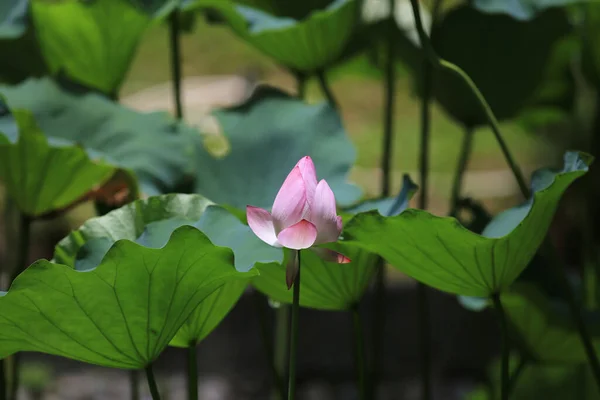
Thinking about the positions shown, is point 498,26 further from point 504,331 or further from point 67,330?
point 67,330

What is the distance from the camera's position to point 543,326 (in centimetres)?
77

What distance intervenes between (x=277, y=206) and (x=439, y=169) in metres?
2.02

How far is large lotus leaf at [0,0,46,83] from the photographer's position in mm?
939

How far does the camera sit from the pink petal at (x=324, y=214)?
19.8 inches

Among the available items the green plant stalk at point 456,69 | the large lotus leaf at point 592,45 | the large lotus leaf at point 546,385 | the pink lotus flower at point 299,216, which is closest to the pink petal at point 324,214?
the pink lotus flower at point 299,216

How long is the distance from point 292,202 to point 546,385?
2.59ft

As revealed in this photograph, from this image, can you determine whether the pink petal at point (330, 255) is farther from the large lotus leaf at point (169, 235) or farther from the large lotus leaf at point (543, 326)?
the large lotus leaf at point (543, 326)

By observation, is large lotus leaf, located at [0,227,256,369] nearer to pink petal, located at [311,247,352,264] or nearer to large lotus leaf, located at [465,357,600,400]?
pink petal, located at [311,247,352,264]

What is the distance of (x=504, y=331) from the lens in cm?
60

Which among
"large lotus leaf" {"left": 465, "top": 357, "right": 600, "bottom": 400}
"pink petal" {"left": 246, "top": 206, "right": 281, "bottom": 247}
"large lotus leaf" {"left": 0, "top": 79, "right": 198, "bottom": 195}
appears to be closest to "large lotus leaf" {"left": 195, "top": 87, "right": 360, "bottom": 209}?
"large lotus leaf" {"left": 0, "top": 79, "right": 198, "bottom": 195}

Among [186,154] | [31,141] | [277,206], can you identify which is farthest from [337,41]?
[277,206]

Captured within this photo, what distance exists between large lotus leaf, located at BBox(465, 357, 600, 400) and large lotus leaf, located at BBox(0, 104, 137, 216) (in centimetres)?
60

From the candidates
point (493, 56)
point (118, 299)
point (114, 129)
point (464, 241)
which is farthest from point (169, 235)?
point (493, 56)

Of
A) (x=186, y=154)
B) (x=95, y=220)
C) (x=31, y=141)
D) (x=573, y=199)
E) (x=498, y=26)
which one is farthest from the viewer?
(x=573, y=199)
